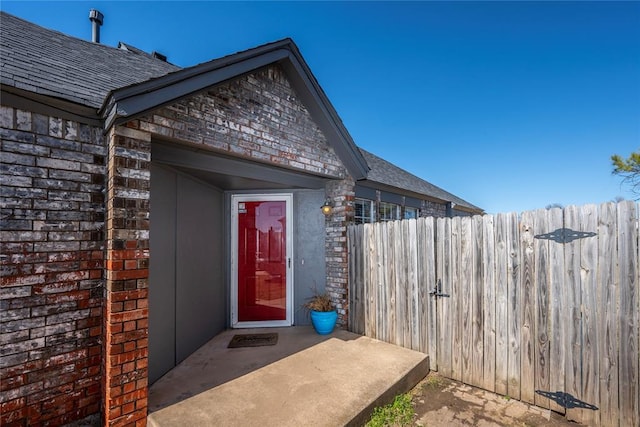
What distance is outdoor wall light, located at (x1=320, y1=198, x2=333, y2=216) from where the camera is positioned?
197 inches

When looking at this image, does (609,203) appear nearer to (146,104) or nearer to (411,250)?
(411,250)

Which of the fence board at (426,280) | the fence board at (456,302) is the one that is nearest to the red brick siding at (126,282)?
the fence board at (426,280)

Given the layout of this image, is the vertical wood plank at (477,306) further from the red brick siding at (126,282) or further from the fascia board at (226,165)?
the red brick siding at (126,282)

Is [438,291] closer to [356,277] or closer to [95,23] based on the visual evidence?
[356,277]

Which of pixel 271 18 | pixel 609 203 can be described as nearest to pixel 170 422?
pixel 609 203

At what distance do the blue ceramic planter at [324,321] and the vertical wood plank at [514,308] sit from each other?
2491mm

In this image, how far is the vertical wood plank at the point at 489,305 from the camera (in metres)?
3.25

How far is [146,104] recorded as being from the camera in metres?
2.51

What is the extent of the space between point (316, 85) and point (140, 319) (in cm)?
405

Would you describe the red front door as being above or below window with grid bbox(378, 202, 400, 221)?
below

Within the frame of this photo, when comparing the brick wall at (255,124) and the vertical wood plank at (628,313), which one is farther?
the brick wall at (255,124)

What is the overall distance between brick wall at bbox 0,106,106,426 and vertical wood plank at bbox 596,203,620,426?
191 inches

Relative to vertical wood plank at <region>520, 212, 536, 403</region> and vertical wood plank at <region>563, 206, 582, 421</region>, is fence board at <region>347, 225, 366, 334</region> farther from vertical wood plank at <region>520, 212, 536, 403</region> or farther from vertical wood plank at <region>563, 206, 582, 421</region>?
vertical wood plank at <region>563, 206, 582, 421</region>

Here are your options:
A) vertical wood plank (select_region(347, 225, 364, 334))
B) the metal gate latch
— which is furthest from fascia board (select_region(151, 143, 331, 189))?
the metal gate latch
